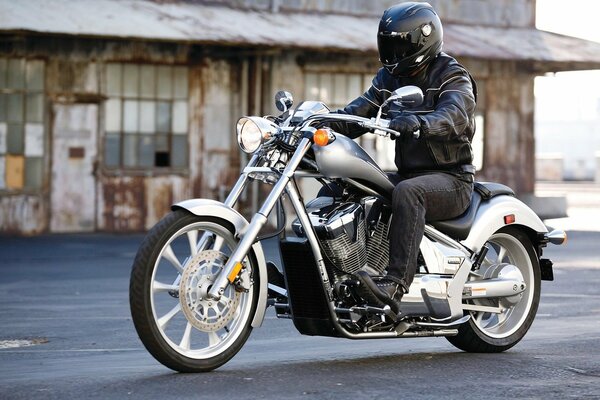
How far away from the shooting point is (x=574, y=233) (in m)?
24.2

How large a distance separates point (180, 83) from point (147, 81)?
0.61 metres

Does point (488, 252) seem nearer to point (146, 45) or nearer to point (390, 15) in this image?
point (390, 15)

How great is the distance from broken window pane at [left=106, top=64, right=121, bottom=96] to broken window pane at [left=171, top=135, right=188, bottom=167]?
1331mm

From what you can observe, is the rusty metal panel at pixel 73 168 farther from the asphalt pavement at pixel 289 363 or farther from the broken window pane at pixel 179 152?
the asphalt pavement at pixel 289 363

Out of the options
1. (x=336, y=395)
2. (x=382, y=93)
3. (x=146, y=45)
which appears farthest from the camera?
(x=146, y=45)

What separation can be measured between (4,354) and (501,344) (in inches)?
118

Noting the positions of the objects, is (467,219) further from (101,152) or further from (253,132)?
(101,152)

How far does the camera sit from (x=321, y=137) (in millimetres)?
7270

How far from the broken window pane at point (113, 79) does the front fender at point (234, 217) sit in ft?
52.6

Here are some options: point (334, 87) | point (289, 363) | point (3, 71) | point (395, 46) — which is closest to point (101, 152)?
point (3, 71)

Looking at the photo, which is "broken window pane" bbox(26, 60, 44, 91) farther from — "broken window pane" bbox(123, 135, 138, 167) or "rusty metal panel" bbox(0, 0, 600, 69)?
"broken window pane" bbox(123, 135, 138, 167)

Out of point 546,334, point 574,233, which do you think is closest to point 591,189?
point 574,233

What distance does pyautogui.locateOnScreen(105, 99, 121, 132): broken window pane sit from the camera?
23.1m

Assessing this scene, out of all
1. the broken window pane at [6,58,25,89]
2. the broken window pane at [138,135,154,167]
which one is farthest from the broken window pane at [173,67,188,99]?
the broken window pane at [6,58,25,89]
